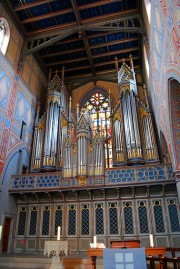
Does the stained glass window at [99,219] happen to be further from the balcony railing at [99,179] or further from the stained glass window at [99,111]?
the stained glass window at [99,111]

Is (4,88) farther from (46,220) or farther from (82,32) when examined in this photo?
(46,220)

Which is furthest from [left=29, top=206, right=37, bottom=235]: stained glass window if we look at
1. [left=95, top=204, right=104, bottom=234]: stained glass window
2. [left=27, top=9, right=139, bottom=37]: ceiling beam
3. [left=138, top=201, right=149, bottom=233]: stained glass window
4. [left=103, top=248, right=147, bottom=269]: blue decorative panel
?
[left=27, top=9, right=139, bottom=37]: ceiling beam

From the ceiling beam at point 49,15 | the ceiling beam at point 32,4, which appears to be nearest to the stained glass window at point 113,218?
the ceiling beam at point 49,15

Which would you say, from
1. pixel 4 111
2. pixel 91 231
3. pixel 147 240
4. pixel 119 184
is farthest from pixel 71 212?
pixel 4 111

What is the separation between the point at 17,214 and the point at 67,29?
39.1 ft

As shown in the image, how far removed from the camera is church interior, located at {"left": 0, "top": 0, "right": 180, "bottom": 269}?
11.0 meters

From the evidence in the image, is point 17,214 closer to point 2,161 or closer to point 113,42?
point 2,161

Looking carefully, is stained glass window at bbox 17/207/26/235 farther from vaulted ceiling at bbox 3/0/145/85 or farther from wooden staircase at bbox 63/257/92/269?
vaulted ceiling at bbox 3/0/145/85

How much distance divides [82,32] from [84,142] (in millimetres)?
7990

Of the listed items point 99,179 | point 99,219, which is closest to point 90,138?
point 99,179

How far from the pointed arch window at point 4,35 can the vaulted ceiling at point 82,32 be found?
113cm

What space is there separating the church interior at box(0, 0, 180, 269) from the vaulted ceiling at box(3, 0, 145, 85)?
0.23ft

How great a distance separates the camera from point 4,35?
44.6ft

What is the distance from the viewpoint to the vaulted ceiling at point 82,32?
14244 mm
